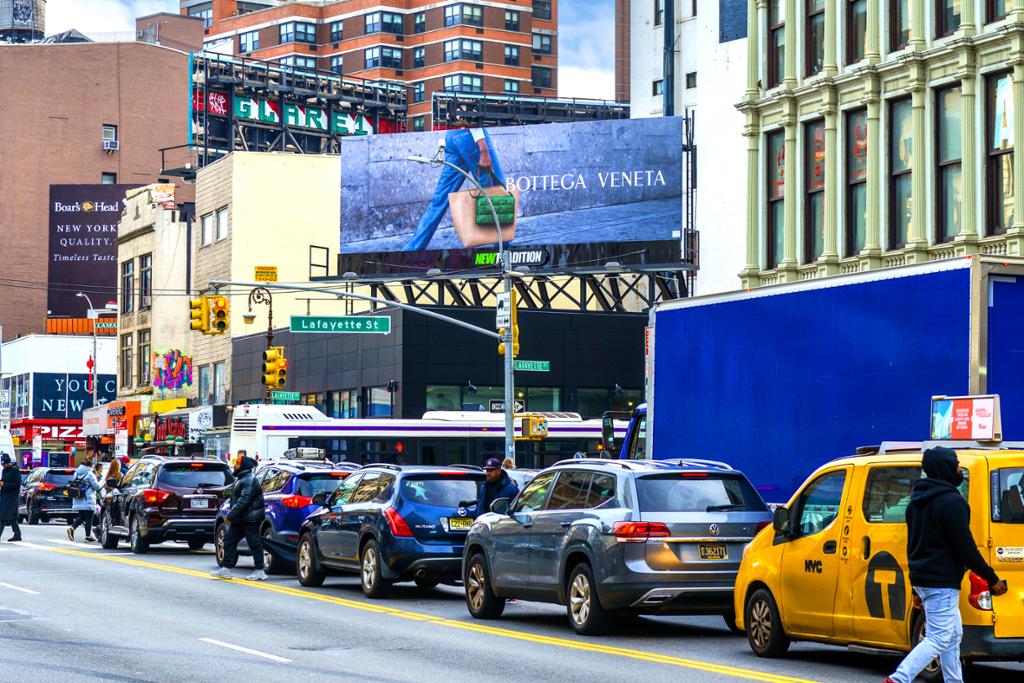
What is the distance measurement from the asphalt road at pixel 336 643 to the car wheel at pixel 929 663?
563 mm

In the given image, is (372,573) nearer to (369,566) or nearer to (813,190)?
(369,566)

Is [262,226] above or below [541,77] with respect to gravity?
below

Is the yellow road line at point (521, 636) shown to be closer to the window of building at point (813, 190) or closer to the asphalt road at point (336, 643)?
the asphalt road at point (336, 643)

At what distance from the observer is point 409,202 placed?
206ft

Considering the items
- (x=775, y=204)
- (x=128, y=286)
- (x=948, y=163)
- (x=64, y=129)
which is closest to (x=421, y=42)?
(x=64, y=129)

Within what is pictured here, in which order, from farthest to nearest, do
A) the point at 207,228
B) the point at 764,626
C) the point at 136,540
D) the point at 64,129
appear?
the point at 64,129
the point at 207,228
the point at 136,540
the point at 764,626

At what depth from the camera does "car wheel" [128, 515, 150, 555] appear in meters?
30.6

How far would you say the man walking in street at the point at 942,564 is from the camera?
36.2ft

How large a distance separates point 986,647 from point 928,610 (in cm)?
104

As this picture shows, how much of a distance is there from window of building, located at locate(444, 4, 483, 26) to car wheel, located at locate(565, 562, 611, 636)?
12359cm

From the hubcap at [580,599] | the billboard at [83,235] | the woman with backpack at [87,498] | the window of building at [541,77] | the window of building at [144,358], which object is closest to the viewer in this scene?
the hubcap at [580,599]

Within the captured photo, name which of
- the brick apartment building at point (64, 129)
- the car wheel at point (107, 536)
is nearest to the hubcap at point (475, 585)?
the car wheel at point (107, 536)

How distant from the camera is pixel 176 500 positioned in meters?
30.3

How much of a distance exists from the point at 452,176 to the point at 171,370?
76.0ft
